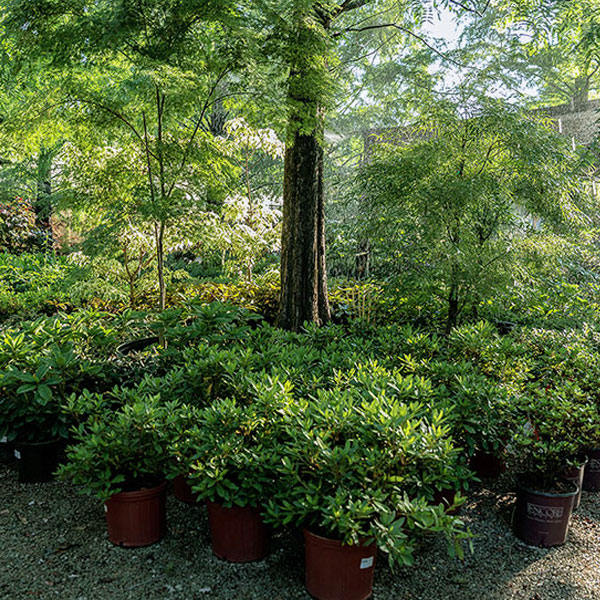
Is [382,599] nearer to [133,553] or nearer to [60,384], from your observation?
[133,553]

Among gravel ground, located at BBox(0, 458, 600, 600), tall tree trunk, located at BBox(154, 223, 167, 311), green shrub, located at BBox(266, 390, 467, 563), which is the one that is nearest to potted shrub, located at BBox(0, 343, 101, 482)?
gravel ground, located at BBox(0, 458, 600, 600)

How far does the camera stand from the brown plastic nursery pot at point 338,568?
1914mm

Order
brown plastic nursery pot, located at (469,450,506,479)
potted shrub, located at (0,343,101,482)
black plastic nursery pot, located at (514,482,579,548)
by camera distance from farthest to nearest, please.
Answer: brown plastic nursery pot, located at (469,450,506,479), potted shrub, located at (0,343,101,482), black plastic nursery pot, located at (514,482,579,548)

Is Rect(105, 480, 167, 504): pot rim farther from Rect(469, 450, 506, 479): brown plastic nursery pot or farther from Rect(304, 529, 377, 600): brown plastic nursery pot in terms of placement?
Rect(469, 450, 506, 479): brown plastic nursery pot

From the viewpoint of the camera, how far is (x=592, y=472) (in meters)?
3.13

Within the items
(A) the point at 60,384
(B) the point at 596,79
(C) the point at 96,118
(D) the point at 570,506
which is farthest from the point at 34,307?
(B) the point at 596,79

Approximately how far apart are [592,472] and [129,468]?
2.69 metres

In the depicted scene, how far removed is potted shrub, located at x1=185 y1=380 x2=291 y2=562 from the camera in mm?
2043

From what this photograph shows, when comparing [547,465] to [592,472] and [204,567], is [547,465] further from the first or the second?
[204,567]

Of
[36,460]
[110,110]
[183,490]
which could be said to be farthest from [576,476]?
[110,110]

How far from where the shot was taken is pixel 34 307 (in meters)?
5.52

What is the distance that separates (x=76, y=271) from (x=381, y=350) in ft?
7.98

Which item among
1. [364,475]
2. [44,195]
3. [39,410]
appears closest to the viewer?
[364,475]

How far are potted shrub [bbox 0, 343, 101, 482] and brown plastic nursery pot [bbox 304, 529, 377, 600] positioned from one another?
5.09 feet
